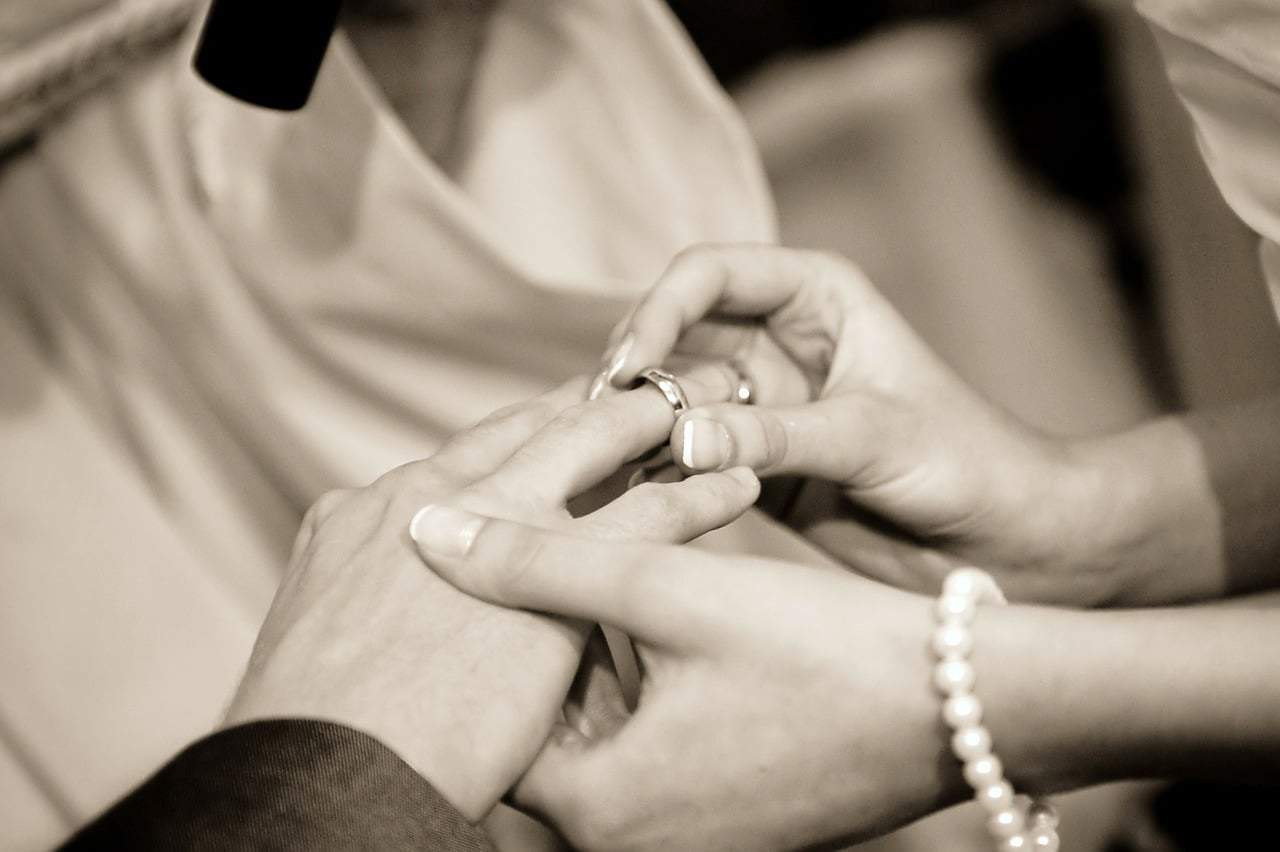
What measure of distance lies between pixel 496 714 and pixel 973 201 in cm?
112

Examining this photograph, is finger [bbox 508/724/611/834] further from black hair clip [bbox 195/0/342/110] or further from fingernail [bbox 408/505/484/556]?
black hair clip [bbox 195/0/342/110]

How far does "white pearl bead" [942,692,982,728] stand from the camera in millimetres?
503

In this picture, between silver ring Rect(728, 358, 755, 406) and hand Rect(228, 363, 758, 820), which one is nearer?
hand Rect(228, 363, 758, 820)

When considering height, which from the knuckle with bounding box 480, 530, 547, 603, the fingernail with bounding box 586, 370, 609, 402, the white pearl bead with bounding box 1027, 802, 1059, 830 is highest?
the fingernail with bounding box 586, 370, 609, 402

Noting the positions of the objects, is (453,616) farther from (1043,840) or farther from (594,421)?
(1043,840)

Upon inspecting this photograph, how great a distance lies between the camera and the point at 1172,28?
1.94 feet

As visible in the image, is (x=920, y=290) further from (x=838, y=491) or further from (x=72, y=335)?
(x=72, y=335)

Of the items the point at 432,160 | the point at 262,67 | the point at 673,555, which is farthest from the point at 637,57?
the point at 673,555

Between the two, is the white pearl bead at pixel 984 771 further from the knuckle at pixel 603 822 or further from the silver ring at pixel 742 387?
the silver ring at pixel 742 387

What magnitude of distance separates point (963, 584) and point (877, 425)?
157 mm

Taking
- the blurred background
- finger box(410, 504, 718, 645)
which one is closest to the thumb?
finger box(410, 504, 718, 645)

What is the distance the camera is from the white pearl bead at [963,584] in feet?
1.72

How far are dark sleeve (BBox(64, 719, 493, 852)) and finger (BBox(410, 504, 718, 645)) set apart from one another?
0.33 feet

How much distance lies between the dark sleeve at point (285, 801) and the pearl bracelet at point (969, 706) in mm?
228
